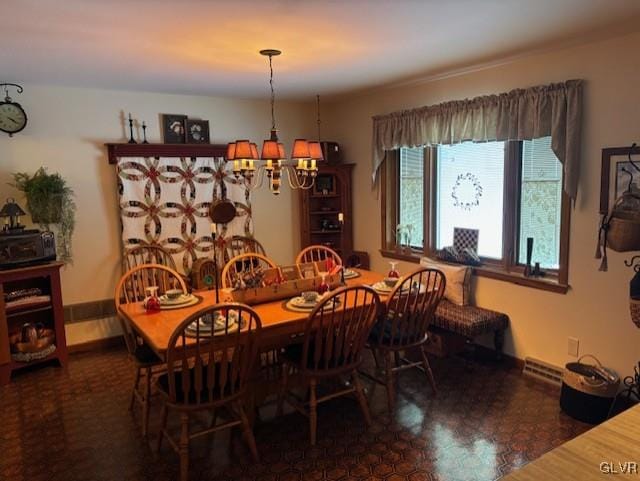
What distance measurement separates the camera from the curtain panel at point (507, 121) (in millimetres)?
3225

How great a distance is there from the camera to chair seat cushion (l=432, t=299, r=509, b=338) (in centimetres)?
366

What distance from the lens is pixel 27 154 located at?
407 centimetres

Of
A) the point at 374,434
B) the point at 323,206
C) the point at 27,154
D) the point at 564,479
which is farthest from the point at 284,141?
the point at 564,479

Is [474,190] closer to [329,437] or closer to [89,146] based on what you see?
[329,437]

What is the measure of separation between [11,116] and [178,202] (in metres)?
1.54

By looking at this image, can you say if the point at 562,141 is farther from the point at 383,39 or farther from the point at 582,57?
the point at 383,39

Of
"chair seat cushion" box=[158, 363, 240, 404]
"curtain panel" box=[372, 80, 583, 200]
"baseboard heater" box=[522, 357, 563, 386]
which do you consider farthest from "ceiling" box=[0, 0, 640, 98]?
"baseboard heater" box=[522, 357, 563, 386]

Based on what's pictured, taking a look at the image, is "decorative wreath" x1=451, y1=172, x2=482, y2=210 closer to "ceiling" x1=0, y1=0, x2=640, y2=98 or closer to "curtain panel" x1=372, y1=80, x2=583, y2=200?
"curtain panel" x1=372, y1=80, x2=583, y2=200

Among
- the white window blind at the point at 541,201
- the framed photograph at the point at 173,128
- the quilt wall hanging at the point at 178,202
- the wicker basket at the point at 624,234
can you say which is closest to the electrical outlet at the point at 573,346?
the white window blind at the point at 541,201

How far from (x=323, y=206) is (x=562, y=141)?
9.14 feet

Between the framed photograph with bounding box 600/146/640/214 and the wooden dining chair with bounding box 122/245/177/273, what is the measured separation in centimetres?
371

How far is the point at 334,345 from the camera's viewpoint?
2.91 meters

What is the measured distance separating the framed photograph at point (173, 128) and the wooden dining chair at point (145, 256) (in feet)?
3.48

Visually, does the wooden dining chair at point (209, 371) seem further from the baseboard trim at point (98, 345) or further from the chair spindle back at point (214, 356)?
the baseboard trim at point (98, 345)
